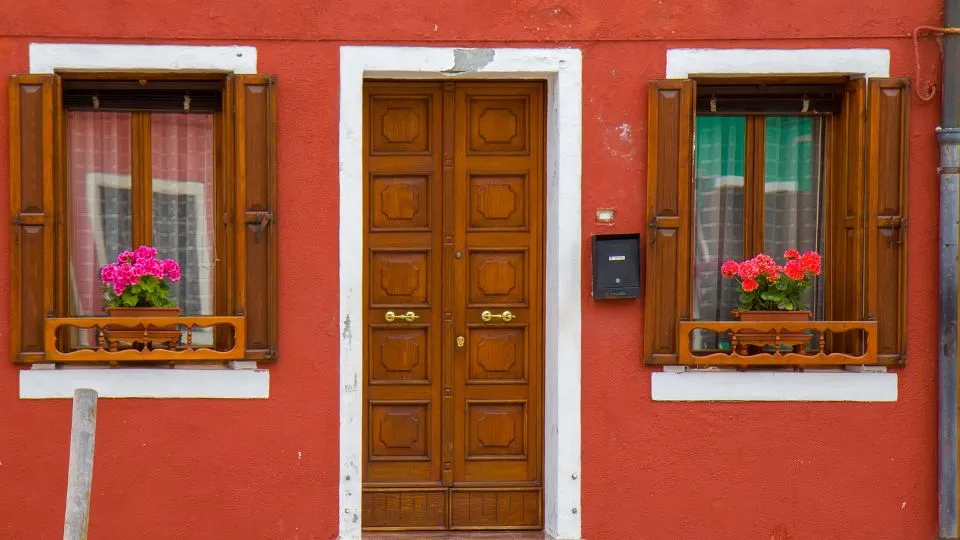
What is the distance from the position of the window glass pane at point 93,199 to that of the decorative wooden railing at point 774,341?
316 cm

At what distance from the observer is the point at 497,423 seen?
7.62 meters

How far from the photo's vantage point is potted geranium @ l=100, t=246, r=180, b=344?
715 centimetres

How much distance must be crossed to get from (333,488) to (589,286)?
1.77 m

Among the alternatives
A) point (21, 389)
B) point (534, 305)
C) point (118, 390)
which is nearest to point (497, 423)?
point (534, 305)

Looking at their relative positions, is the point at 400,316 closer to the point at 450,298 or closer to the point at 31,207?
the point at 450,298

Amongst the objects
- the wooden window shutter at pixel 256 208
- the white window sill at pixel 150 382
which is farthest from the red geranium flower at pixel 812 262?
the white window sill at pixel 150 382

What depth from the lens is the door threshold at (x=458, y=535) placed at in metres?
7.50

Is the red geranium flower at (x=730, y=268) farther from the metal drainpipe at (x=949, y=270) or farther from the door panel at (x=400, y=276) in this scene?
the door panel at (x=400, y=276)

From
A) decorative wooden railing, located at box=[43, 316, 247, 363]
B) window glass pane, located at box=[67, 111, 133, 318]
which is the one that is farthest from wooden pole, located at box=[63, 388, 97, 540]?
window glass pane, located at box=[67, 111, 133, 318]

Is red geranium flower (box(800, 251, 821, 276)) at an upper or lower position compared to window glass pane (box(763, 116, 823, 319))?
lower

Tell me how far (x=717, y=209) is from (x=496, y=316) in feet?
4.56

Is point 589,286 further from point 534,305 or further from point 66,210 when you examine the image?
point 66,210

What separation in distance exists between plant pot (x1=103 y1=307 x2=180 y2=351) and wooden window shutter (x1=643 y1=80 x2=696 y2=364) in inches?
100

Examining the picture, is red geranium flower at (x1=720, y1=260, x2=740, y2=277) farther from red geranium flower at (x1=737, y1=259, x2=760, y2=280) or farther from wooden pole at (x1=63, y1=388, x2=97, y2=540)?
wooden pole at (x1=63, y1=388, x2=97, y2=540)
